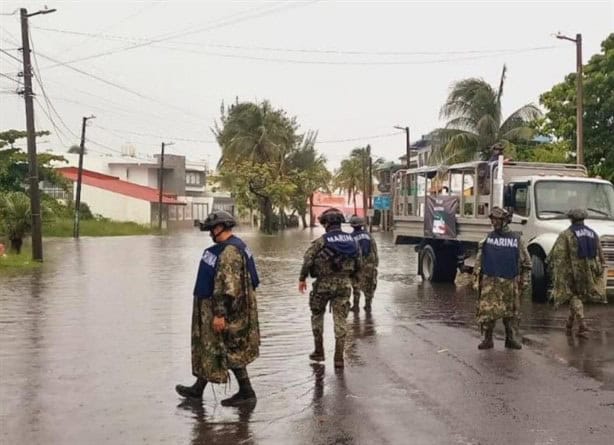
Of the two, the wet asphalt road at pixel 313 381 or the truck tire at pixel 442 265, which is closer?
the wet asphalt road at pixel 313 381

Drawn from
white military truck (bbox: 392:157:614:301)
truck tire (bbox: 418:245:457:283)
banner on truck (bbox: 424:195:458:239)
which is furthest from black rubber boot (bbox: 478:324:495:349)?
truck tire (bbox: 418:245:457:283)

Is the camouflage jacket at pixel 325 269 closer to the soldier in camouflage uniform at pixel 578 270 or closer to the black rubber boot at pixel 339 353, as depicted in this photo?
the black rubber boot at pixel 339 353

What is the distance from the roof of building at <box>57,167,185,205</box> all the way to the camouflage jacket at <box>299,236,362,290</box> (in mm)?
61718

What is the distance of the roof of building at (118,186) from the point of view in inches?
2790

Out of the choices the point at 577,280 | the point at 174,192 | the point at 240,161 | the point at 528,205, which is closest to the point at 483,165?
the point at 528,205

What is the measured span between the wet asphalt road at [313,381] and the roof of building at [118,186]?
57.6m

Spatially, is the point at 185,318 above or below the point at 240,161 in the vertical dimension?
below

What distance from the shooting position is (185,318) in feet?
41.5

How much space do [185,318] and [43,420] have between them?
6.23m

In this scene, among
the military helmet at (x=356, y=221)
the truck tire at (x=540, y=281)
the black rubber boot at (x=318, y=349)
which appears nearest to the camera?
the black rubber boot at (x=318, y=349)

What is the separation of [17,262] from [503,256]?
18584 millimetres

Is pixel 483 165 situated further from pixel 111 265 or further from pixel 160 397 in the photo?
pixel 111 265

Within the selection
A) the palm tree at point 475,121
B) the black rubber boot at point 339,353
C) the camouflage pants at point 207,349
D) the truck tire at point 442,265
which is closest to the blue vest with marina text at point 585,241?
the black rubber boot at point 339,353

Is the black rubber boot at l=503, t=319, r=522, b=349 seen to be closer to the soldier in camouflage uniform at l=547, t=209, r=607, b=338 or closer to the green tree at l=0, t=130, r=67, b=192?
the soldier in camouflage uniform at l=547, t=209, r=607, b=338
